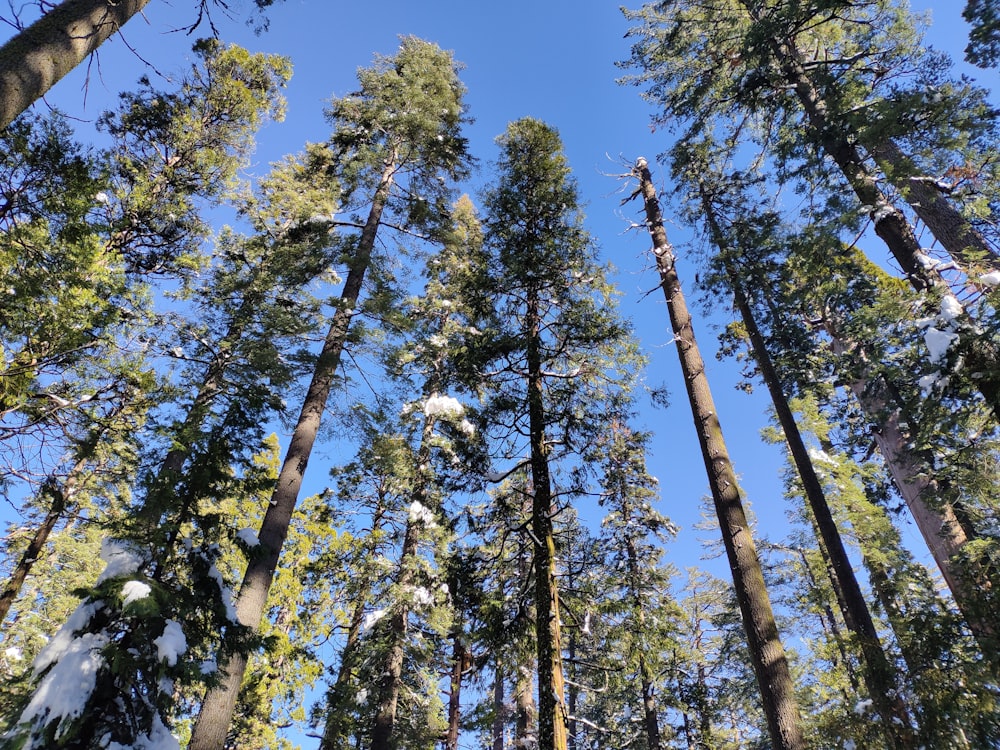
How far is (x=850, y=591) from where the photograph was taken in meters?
7.55

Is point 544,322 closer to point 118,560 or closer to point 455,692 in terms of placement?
point 118,560

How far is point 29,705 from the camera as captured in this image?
13.0ft

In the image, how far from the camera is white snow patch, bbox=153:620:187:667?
14.5 feet

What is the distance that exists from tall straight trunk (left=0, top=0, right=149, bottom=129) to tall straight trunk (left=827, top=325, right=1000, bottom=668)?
10.3m

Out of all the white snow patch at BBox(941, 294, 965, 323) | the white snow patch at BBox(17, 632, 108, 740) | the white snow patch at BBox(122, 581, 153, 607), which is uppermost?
the white snow patch at BBox(941, 294, 965, 323)

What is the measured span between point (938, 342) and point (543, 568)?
567cm

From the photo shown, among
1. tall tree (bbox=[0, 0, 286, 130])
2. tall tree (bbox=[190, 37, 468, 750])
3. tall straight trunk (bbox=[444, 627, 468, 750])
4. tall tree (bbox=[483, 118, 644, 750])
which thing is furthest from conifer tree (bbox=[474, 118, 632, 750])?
tall straight trunk (bbox=[444, 627, 468, 750])

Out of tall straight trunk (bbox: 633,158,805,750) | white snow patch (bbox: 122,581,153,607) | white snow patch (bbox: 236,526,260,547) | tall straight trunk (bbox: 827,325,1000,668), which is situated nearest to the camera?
white snow patch (bbox: 122,581,153,607)

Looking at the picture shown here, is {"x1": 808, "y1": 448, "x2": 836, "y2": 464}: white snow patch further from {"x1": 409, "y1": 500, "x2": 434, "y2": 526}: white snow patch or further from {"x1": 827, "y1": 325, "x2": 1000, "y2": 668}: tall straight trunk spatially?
{"x1": 409, "y1": 500, "x2": 434, "y2": 526}: white snow patch

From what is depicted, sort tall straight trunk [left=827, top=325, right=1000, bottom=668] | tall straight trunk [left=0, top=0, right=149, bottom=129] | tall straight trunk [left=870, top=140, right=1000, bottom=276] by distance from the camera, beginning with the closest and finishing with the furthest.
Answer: tall straight trunk [left=0, top=0, right=149, bottom=129]
tall straight trunk [left=827, top=325, right=1000, bottom=668]
tall straight trunk [left=870, top=140, right=1000, bottom=276]

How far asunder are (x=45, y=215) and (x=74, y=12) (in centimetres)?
396

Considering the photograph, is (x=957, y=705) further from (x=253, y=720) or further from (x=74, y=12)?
(x=253, y=720)

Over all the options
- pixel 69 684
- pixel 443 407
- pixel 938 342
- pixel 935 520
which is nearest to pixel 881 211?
pixel 938 342

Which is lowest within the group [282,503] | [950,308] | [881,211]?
[282,503]
